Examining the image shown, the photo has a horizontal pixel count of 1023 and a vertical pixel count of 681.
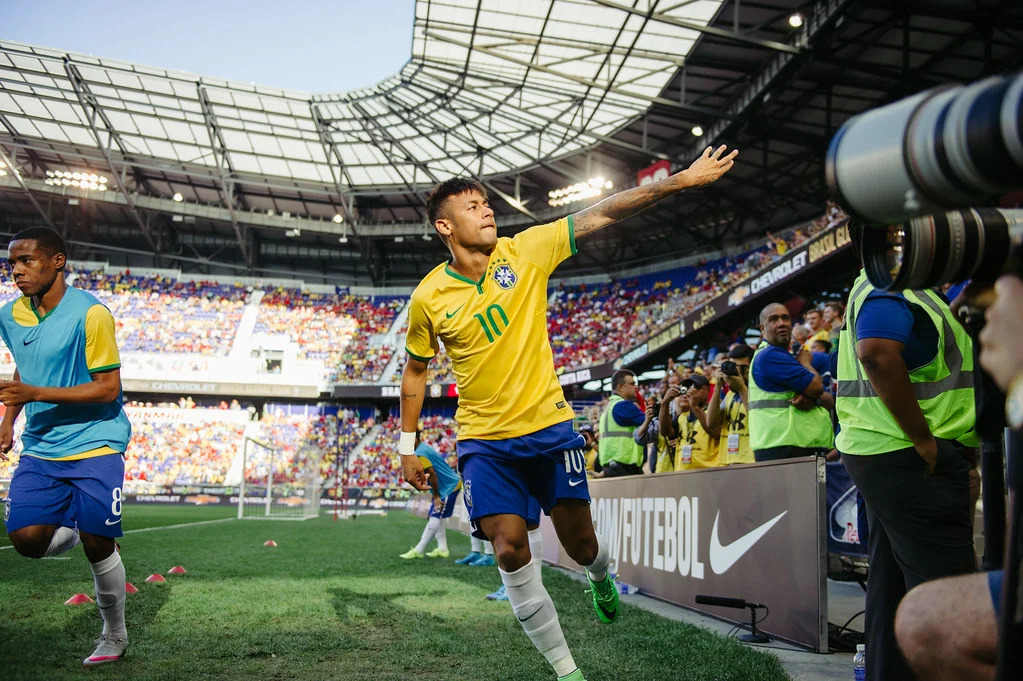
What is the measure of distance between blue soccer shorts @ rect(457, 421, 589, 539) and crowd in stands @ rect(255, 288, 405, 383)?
34.9 meters

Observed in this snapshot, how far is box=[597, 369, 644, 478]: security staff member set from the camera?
8.84 meters

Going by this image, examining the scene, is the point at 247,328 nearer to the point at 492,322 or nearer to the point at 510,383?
the point at 492,322

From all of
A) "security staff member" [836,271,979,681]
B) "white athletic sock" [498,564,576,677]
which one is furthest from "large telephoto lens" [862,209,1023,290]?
"white athletic sock" [498,564,576,677]

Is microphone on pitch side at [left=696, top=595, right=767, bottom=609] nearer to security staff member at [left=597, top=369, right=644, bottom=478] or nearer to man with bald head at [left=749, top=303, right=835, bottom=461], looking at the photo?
man with bald head at [left=749, top=303, right=835, bottom=461]

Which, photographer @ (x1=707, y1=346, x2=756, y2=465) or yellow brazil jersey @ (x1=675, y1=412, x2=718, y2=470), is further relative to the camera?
yellow brazil jersey @ (x1=675, y1=412, x2=718, y2=470)

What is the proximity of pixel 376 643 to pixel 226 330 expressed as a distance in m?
37.3

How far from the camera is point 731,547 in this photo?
541 cm

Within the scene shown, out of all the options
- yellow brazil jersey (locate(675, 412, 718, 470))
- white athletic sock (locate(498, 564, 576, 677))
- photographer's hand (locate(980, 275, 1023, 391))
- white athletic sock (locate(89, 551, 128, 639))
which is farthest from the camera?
yellow brazil jersey (locate(675, 412, 718, 470))

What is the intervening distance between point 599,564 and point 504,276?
1.61m

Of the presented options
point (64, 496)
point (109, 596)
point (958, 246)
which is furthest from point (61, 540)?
point (958, 246)

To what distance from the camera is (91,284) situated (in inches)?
1539

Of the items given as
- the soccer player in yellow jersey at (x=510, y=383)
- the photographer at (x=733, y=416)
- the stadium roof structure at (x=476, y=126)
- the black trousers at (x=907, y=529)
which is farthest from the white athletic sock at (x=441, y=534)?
the stadium roof structure at (x=476, y=126)

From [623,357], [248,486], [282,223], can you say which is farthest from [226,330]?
[623,357]

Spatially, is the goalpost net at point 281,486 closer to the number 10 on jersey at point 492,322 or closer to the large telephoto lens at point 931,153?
the number 10 on jersey at point 492,322
